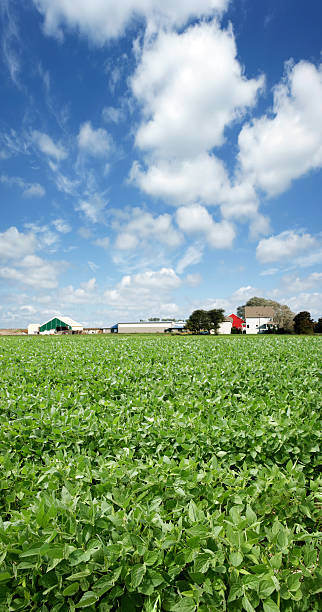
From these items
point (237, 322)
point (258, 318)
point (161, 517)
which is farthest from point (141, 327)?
point (161, 517)

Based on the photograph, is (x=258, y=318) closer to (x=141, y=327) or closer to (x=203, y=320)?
(x=203, y=320)

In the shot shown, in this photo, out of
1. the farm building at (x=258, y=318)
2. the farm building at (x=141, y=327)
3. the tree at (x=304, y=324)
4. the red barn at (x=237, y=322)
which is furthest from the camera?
the red barn at (x=237, y=322)

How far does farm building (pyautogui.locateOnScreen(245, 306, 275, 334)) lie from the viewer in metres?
73.4

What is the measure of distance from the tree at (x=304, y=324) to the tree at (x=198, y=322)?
16305 millimetres

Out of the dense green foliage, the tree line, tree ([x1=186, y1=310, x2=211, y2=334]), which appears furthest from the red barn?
the dense green foliage

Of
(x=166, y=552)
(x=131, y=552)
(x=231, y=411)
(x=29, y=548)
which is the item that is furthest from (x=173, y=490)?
(x=231, y=411)

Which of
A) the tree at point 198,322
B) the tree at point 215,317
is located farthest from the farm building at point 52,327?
the tree at point 215,317

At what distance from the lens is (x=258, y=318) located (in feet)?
245

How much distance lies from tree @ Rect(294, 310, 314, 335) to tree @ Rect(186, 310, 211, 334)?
642 inches

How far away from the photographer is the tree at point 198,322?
199ft

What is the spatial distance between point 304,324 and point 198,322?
19.3 m

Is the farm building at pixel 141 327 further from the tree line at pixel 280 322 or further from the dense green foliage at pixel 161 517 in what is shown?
the dense green foliage at pixel 161 517

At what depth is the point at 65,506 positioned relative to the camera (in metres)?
1.97

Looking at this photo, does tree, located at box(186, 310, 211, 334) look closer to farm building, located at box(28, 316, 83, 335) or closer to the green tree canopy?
the green tree canopy
